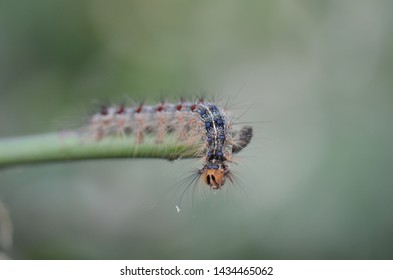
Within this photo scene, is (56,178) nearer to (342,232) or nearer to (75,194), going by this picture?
(75,194)

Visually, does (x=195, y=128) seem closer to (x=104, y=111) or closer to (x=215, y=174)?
(x=215, y=174)

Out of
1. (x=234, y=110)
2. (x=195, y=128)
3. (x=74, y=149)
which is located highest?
(x=234, y=110)

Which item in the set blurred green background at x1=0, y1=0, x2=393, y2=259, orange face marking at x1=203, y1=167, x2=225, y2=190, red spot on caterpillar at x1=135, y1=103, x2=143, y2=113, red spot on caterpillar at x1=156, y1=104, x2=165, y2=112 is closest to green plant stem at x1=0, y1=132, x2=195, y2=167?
orange face marking at x1=203, y1=167, x2=225, y2=190

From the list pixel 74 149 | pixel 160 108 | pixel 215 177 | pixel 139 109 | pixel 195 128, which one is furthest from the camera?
pixel 139 109

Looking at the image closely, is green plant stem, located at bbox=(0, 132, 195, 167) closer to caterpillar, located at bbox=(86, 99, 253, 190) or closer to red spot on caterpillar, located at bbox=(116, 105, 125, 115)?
caterpillar, located at bbox=(86, 99, 253, 190)

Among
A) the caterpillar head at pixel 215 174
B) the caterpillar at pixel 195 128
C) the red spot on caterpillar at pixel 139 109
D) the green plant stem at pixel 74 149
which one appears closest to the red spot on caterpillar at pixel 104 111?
the caterpillar at pixel 195 128

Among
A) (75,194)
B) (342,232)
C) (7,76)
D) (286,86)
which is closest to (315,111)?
(286,86)

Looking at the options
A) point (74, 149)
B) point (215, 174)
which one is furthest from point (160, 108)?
point (74, 149)
